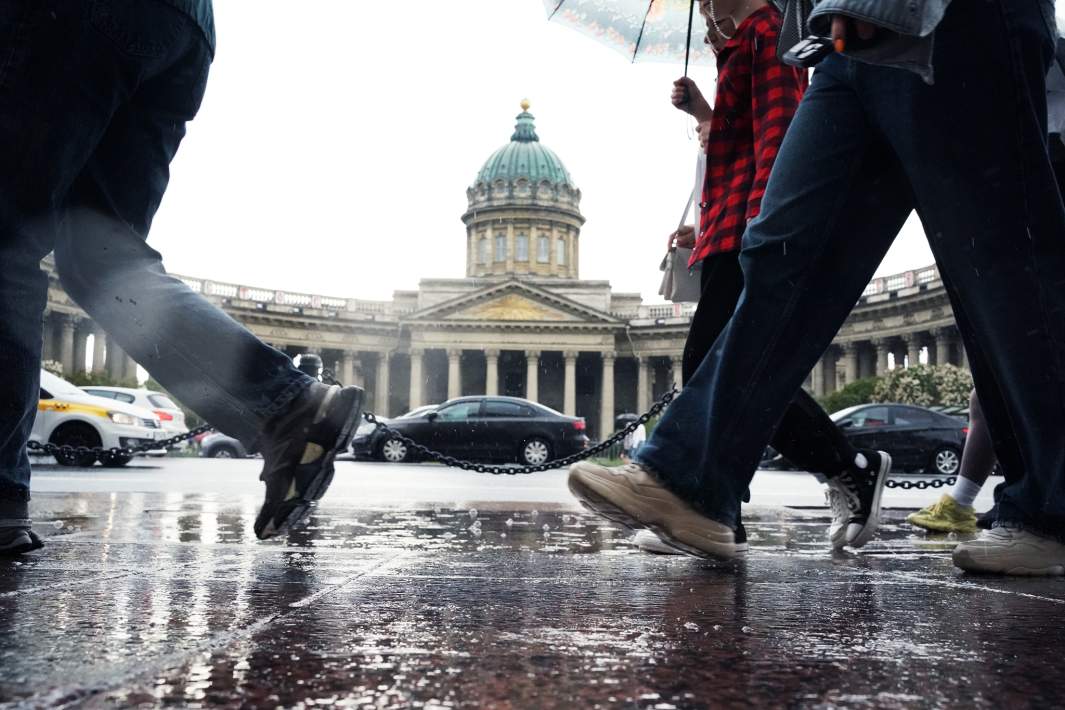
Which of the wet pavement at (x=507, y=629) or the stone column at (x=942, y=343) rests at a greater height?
the stone column at (x=942, y=343)

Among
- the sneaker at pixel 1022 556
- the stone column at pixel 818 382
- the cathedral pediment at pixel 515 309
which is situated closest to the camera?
the sneaker at pixel 1022 556

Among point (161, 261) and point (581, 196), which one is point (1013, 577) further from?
point (581, 196)

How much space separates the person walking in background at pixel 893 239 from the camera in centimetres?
206

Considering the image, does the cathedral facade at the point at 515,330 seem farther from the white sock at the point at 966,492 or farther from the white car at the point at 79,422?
the white sock at the point at 966,492

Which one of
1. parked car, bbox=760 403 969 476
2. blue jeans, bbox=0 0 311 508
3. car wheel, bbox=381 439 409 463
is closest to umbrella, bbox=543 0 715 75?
blue jeans, bbox=0 0 311 508

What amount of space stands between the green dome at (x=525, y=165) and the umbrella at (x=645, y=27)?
56.8m

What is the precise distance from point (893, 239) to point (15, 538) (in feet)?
7.19

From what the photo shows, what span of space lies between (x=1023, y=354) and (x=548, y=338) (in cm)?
4920

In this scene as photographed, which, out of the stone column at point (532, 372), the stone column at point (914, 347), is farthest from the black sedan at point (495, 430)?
the stone column at point (532, 372)

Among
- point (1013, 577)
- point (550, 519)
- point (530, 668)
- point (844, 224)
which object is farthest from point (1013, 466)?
point (550, 519)

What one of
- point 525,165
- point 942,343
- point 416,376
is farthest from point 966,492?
point 525,165

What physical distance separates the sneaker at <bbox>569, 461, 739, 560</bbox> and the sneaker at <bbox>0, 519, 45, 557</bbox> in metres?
1.35

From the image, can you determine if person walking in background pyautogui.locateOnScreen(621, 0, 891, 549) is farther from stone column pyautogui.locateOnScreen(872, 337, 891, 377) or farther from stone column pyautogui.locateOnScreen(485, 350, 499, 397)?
stone column pyautogui.locateOnScreen(485, 350, 499, 397)

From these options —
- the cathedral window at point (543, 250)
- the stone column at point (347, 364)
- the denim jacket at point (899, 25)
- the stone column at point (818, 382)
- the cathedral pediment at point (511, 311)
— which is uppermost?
the cathedral window at point (543, 250)
